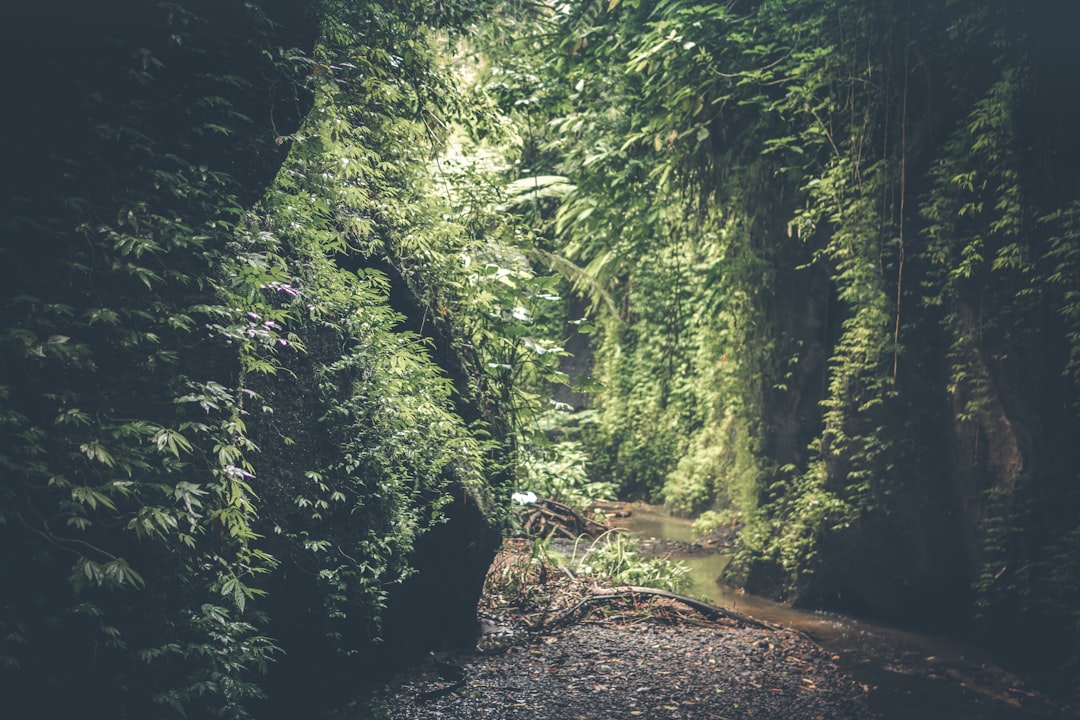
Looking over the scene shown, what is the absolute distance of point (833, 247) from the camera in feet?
23.5

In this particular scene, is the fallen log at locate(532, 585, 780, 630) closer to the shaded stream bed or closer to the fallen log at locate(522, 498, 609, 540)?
the shaded stream bed

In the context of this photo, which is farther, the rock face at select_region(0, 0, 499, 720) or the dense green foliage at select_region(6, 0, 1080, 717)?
the dense green foliage at select_region(6, 0, 1080, 717)

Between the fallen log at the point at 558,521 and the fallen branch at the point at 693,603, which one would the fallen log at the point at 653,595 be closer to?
the fallen branch at the point at 693,603

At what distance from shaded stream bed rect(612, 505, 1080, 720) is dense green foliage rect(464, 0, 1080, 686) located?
1.00 feet

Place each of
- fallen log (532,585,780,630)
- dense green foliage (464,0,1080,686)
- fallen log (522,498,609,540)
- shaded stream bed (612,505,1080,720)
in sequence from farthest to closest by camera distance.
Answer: fallen log (522,498,609,540) < fallen log (532,585,780,630) < dense green foliage (464,0,1080,686) < shaded stream bed (612,505,1080,720)

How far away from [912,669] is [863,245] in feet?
12.0

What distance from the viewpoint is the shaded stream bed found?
206 inches

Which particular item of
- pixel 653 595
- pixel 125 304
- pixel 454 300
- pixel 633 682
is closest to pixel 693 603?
pixel 653 595

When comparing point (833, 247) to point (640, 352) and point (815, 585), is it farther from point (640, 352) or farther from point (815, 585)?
point (640, 352)

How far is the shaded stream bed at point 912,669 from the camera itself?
5227 mm

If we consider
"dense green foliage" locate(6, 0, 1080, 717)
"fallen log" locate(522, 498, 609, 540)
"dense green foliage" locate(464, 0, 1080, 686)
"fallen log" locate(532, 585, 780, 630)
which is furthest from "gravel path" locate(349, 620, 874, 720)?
"fallen log" locate(522, 498, 609, 540)

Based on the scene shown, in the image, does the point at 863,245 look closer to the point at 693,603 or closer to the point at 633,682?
the point at 693,603

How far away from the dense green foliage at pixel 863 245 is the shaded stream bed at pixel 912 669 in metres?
0.30

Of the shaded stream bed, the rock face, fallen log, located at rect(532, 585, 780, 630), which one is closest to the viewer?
the rock face
